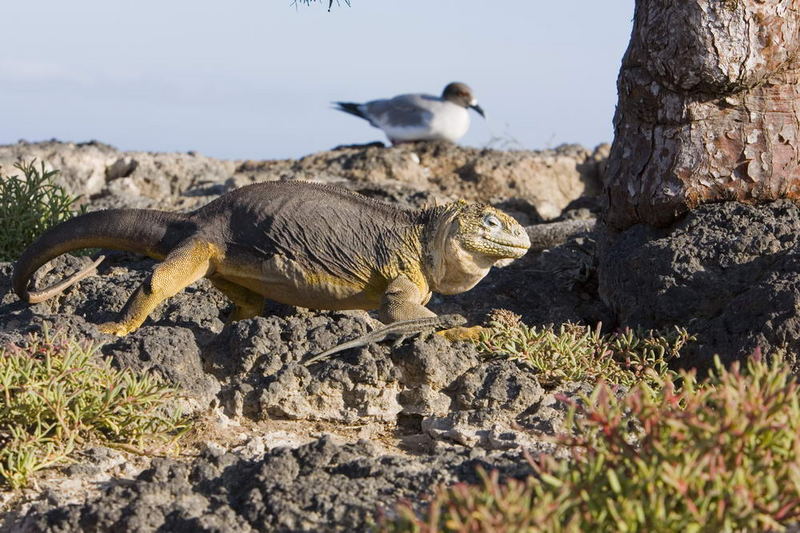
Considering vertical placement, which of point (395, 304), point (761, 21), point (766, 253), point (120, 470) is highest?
point (761, 21)

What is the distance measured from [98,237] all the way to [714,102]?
412 centimetres

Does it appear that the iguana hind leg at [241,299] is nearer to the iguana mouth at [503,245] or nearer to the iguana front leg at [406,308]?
the iguana front leg at [406,308]

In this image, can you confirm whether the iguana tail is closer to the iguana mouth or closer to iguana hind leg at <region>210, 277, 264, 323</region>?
iguana hind leg at <region>210, 277, 264, 323</region>

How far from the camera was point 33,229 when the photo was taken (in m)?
9.18

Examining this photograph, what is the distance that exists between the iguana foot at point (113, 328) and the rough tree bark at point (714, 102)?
3.48 m

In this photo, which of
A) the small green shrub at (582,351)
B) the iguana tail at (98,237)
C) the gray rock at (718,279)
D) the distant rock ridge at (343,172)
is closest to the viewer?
the small green shrub at (582,351)

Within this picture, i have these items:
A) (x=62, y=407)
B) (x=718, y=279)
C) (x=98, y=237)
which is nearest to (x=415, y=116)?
(x=98, y=237)

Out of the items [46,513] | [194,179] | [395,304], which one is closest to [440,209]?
[395,304]

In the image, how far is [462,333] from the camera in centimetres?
620

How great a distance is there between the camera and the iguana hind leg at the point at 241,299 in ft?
23.4

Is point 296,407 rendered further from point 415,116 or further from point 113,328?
point 415,116

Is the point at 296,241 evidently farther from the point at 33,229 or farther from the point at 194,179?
the point at 194,179

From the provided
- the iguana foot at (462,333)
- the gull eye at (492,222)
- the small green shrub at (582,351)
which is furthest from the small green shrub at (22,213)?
the small green shrub at (582,351)

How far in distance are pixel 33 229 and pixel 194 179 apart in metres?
5.13
